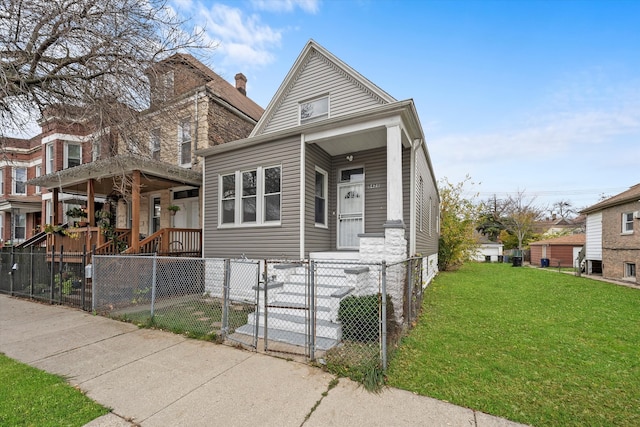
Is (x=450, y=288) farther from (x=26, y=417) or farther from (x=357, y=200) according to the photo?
(x=26, y=417)

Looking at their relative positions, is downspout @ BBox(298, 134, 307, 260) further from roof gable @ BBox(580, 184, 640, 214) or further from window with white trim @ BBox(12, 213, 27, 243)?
window with white trim @ BBox(12, 213, 27, 243)

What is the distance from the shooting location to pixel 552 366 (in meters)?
3.85

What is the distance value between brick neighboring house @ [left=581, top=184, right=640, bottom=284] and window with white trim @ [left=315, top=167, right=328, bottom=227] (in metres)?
13.4

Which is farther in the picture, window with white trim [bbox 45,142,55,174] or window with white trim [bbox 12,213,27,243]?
window with white trim [bbox 12,213,27,243]

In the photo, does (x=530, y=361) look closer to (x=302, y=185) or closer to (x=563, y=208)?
(x=302, y=185)

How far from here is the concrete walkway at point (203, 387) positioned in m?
2.81

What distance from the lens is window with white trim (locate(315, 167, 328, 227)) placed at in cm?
816

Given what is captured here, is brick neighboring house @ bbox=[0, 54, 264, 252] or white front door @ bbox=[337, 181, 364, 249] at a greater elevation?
brick neighboring house @ bbox=[0, 54, 264, 252]

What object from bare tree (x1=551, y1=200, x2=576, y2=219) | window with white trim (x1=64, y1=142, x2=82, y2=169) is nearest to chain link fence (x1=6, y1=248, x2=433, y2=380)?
window with white trim (x1=64, y1=142, x2=82, y2=169)

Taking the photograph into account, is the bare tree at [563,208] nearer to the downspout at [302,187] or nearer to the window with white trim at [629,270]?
the window with white trim at [629,270]

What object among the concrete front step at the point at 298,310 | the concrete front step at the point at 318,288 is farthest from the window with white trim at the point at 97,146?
the concrete front step at the point at 298,310

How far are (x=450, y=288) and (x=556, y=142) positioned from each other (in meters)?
21.6

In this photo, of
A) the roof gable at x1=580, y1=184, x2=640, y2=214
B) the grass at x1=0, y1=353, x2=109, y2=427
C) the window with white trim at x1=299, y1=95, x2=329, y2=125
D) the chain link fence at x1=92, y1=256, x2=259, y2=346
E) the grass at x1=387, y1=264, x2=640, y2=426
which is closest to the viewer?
the grass at x1=0, y1=353, x2=109, y2=427

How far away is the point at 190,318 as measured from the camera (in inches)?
229
